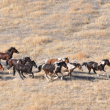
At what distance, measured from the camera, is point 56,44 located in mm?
25047

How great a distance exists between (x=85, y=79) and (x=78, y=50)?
6.70 m

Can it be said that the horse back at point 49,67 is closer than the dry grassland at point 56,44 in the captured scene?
No

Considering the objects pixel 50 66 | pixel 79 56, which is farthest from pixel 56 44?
pixel 50 66

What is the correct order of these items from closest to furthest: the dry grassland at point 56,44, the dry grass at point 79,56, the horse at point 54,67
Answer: the dry grassland at point 56,44, the horse at point 54,67, the dry grass at point 79,56

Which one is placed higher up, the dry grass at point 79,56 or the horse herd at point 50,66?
the dry grass at point 79,56

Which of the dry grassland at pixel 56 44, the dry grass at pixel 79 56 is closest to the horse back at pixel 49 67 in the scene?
the dry grassland at pixel 56 44

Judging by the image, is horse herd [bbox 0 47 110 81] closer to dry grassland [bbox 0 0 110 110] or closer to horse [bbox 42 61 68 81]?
horse [bbox 42 61 68 81]

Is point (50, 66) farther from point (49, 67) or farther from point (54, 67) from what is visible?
point (54, 67)

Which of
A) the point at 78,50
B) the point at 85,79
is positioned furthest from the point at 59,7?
the point at 85,79

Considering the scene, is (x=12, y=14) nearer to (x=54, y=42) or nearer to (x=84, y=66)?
(x=54, y=42)

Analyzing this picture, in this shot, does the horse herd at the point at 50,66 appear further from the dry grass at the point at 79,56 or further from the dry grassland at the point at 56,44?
the dry grass at the point at 79,56

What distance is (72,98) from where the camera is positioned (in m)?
14.3

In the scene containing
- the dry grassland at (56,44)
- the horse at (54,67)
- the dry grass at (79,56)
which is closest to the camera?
the dry grassland at (56,44)

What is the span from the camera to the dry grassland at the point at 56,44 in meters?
14.0
